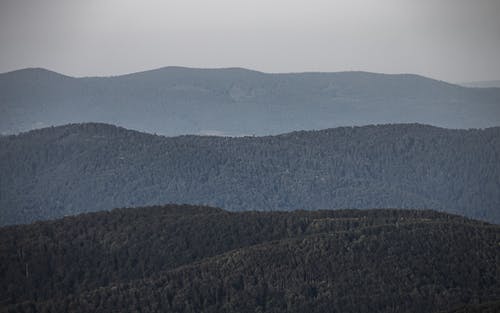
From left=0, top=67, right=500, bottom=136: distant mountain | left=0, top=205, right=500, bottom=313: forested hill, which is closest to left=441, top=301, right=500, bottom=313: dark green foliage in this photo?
left=0, top=205, right=500, bottom=313: forested hill

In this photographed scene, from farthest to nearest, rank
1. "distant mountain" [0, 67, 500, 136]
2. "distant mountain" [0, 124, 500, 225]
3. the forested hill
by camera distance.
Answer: "distant mountain" [0, 67, 500, 136] → "distant mountain" [0, 124, 500, 225] → the forested hill

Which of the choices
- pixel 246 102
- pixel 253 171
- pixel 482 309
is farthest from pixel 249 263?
pixel 246 102

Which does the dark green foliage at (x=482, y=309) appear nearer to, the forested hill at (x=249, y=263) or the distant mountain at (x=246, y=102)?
the forested hill at (x=249, y=263)

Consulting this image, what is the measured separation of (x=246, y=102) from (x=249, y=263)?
494ft

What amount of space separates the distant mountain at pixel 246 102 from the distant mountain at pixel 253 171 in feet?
272

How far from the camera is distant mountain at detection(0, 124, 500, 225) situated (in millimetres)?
78375

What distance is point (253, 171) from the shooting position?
84.4 meters

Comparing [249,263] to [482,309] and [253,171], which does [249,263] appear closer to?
[482,309]

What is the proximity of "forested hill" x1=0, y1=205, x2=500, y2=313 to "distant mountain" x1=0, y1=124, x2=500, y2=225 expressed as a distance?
29499 millimetres

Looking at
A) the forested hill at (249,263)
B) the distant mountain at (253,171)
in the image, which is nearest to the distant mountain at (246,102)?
the distant mountain at (253,171)

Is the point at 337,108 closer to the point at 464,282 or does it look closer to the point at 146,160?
the point at 146,160

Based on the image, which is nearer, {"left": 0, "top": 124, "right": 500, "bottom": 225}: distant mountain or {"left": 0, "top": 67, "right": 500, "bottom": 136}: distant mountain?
{"left": 0, "top": 124, "right": 500, "bottom": 225}: distant mountain

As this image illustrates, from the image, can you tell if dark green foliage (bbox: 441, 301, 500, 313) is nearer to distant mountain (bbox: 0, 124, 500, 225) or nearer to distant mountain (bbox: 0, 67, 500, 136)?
distant mountain (bbox: 0, 124, 500, 225)

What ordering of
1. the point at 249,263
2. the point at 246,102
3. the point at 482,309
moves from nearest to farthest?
1. the point at 482,309
2. the point at 249,263
3. the point at 246,102
